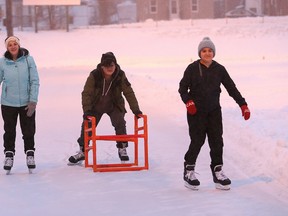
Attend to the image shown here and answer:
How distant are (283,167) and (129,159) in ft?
7.56

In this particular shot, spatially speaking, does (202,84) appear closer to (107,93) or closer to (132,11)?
(107,93)

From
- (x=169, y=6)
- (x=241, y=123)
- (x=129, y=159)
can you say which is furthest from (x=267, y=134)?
(x=169, y=6)

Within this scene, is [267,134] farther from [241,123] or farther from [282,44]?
[282,44]

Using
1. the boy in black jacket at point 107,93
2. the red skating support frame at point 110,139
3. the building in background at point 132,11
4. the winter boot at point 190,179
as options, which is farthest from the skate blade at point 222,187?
the building in background at point 132,11

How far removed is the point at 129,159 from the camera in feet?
32.6

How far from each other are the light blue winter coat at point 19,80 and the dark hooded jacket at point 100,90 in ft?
2.09

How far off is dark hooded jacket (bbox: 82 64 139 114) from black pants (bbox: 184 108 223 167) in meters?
1.44

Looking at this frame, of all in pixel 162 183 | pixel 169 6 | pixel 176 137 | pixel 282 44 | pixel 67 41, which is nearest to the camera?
pixel 162 183

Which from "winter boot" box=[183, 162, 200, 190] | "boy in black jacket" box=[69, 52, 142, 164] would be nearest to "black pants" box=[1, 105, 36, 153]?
"boy in black jacket" box=[69, 52, 142, 164]

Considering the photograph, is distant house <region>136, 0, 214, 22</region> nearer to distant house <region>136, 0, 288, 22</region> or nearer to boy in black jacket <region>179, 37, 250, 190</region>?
distant house <region>136, 0, 288, 22</region>

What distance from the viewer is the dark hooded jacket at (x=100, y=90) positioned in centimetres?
891

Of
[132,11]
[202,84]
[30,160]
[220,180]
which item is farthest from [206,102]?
[132,11]

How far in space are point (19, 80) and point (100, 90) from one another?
1034 mm

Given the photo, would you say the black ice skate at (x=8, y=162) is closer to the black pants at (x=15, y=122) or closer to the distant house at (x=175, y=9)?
→ the black pants at (x=15, y=122)
